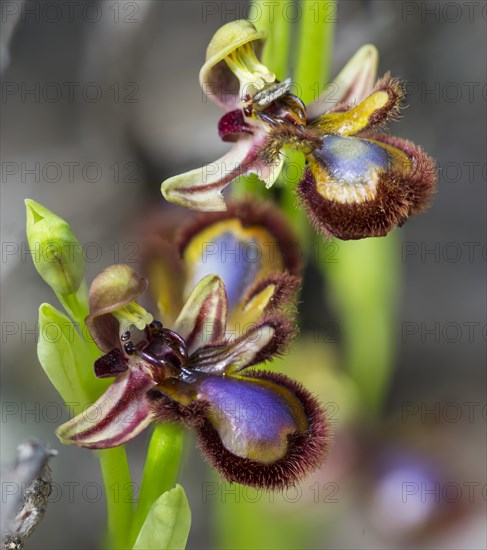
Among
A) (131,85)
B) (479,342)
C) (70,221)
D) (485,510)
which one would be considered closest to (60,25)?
(131,85)

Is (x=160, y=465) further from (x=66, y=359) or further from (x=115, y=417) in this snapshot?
(x=66, y=359)

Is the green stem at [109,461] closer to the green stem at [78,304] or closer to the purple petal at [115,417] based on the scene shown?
the green stem at [78,304]

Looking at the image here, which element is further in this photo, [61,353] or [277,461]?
[61,353]

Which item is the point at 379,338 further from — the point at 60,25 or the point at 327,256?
the point at 60,25

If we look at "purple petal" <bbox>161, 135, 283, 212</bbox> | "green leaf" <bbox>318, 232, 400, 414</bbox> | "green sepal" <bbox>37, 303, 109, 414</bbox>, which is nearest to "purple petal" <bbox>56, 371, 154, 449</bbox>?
"green sepal" <bbox>37, 303, 109, 414</bbox>

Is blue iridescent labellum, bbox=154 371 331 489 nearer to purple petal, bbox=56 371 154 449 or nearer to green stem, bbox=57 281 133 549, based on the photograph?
purple petal, bbox=56 371 154 449

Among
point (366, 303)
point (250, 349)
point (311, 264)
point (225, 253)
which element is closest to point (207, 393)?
point (250, 349)
